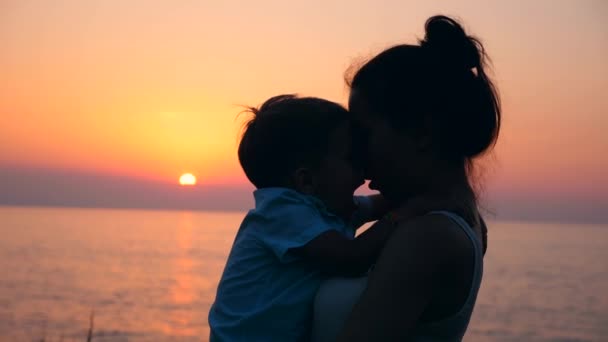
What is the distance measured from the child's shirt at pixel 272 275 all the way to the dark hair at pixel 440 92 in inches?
23.3

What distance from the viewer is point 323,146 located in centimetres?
283

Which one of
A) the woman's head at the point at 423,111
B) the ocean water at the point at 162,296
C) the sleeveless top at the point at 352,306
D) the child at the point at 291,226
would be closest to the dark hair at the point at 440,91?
the woman's head at the point at 423,111

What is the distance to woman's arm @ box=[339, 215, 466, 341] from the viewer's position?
1895mm

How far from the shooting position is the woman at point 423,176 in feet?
6.28

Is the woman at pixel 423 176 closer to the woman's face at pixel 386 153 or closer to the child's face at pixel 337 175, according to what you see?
the woman's face at pixel 386 153

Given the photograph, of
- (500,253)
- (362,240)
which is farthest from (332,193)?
(500,253)

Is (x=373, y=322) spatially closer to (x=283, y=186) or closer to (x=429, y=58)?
(x=429, y=58)

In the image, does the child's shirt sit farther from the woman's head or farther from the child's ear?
the woman's head

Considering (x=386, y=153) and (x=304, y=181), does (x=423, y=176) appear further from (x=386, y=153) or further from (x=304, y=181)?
(x=304, y=181)

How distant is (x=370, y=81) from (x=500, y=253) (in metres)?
79.5

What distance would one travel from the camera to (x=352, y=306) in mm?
2098

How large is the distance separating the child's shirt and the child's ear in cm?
6

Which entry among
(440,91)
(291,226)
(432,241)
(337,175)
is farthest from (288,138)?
(432,241)

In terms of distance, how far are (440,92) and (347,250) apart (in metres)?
0.65
